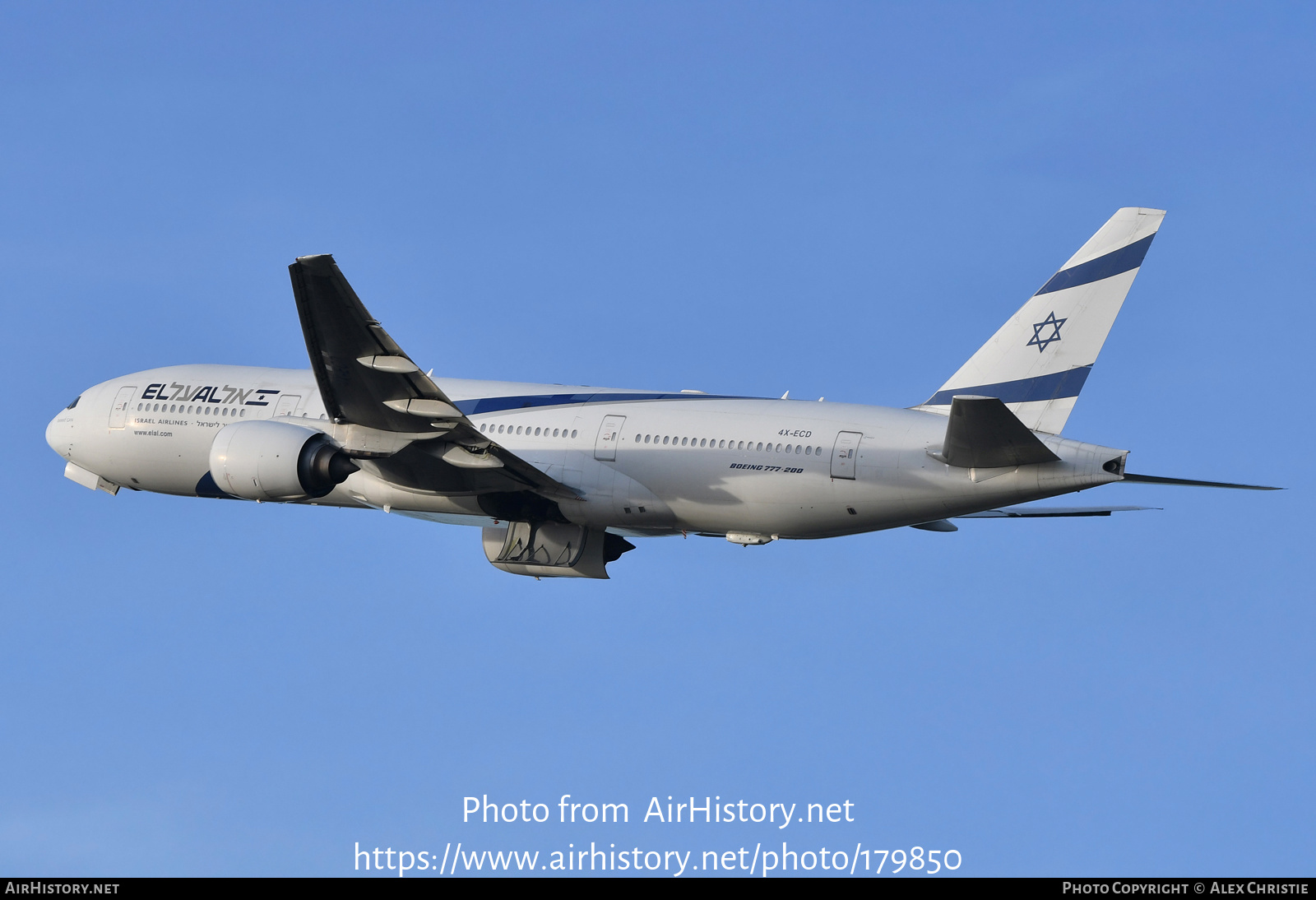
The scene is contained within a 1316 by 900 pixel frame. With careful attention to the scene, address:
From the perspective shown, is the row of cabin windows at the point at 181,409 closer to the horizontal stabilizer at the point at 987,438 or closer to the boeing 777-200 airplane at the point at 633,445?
the boeing 777-200 airplane at the point at 633,445

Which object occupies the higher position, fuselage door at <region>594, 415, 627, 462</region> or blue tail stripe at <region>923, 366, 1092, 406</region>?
blue tail stripe at <region>923, 366, 1092, 406</region>

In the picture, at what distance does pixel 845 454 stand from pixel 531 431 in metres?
6.99

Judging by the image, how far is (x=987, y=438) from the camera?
26750 millimetres

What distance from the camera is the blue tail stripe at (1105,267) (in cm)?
3027

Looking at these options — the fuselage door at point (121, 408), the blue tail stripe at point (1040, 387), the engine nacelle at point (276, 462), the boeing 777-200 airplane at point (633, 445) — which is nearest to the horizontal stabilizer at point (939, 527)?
the boeing 777-200 airplane at point (633, 445)

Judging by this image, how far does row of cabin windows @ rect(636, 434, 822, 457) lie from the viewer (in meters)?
29.4

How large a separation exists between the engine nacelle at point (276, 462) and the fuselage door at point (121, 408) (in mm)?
6626

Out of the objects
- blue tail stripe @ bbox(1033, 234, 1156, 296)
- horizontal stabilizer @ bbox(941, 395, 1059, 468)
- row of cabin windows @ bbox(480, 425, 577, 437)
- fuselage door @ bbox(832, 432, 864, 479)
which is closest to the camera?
horizontal stabilizer @ bbox(941, 395, 1059, 468)

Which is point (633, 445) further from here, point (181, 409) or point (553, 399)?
point (181, 409)

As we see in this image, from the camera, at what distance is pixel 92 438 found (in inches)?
1387

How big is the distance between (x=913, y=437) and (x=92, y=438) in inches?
755

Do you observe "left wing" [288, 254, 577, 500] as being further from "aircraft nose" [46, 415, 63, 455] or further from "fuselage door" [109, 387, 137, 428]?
"aircraft nose" [46, 415, 63, 455]

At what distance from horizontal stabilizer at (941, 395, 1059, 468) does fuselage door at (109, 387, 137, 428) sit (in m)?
18.9

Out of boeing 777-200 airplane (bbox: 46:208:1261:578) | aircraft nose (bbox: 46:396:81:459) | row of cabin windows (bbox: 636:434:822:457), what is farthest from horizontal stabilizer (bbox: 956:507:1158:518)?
aircraft nose (bbox: 46:396:81:459)
